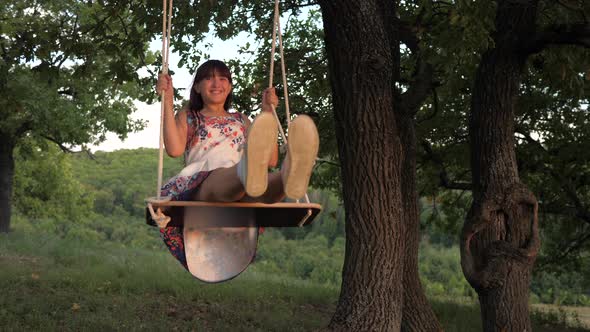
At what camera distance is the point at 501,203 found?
6887 mm

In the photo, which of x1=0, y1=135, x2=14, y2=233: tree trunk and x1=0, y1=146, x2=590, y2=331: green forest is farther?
x1=0, y1=135, x2=14, y2=233: tree trunk

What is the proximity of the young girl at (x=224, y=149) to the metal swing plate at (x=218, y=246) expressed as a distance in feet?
0.33

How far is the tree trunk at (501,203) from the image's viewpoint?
6.85m

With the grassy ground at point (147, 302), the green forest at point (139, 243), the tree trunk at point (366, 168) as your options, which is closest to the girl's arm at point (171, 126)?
the tree trunk at point (366, 168)

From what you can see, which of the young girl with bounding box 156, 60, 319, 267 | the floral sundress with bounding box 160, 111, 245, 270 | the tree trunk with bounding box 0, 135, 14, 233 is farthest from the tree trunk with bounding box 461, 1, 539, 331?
the tree trunk with bounding box 0, 135, 14, 233

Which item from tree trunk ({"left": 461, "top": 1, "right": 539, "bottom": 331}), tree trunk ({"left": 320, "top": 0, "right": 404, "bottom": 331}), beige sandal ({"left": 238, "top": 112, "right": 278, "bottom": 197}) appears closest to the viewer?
beige sandal ({"left": 238, "top": 112, "right": 278, "bottom": 197})

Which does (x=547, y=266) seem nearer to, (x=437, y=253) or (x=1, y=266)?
(x=1, y=266)

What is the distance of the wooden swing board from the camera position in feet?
13.6

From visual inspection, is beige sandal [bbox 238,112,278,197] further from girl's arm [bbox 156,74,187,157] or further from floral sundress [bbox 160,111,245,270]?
girl's arm [bbox 156,74,187,157]

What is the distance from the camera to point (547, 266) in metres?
15.8

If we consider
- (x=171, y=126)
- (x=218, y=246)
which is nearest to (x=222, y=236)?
(x=218, y=246)

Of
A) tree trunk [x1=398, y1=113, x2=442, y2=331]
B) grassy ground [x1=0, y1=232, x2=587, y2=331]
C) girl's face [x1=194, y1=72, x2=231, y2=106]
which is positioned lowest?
grassy ground [x1=0, y1=232, x2=587, y2=331]

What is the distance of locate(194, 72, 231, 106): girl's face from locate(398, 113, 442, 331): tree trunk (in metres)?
3.14

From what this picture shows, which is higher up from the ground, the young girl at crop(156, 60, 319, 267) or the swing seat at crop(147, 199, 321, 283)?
the young girl at crop(156, 60, 319, 267)
